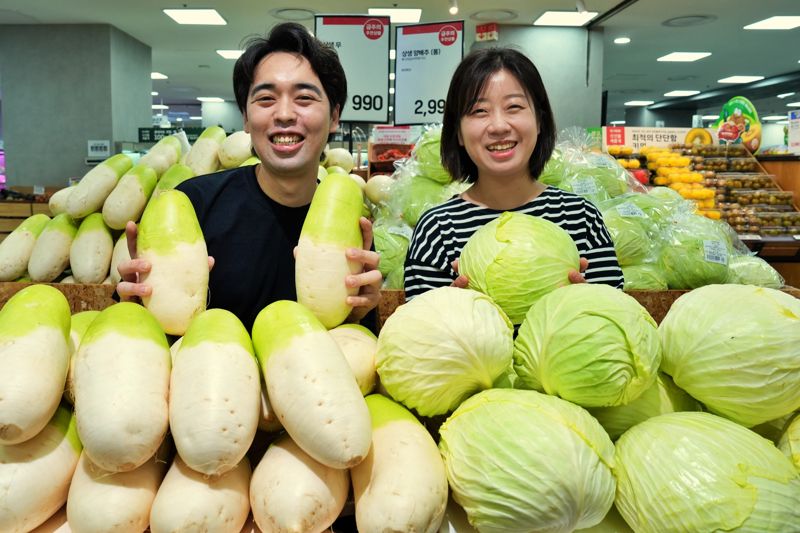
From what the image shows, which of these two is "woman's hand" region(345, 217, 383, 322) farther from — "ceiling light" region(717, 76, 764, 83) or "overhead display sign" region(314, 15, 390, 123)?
"ceiling light" region(717, 76, 764, 83)

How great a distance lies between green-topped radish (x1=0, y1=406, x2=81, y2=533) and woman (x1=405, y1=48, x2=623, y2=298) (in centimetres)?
113

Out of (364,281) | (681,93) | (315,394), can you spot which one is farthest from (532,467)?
(681,93)

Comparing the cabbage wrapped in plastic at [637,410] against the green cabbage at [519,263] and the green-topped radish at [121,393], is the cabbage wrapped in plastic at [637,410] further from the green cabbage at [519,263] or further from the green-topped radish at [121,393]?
the green-topped radish at [121,393]

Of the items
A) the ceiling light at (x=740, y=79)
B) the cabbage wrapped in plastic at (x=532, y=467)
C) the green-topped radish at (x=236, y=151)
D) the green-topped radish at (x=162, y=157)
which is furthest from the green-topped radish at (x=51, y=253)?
the ceiling light at (x=740, y=79)

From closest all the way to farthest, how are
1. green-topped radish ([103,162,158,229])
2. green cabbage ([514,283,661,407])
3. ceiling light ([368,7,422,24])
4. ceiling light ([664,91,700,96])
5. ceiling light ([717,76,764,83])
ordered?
green cabbage ([514,283,661,407])
green-topped radish ([103,162,158,229])
ceiling light ([368,7,422,24])
ceiling light ([717,76,764,83])
ceiling light ([664,91,700,96])

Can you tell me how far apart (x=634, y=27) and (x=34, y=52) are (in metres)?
10.5

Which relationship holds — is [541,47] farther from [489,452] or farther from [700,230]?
[489,452]

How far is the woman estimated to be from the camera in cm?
179

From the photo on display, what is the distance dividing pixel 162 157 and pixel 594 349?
289 centimetres

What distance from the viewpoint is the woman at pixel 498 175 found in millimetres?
1794

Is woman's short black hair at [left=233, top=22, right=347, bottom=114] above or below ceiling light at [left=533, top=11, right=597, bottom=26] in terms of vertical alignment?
below

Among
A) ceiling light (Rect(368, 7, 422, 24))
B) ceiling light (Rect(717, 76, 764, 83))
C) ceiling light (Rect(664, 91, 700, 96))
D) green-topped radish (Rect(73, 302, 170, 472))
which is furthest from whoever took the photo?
ceiling light (Rect(664, 91, 700, 96))

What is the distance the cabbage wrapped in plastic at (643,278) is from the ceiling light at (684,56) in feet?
36.2

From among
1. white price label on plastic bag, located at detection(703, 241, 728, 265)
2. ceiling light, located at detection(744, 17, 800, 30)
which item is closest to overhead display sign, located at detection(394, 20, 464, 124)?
white price label on plastic bag, located at detection(703, 241, 728, 265)
